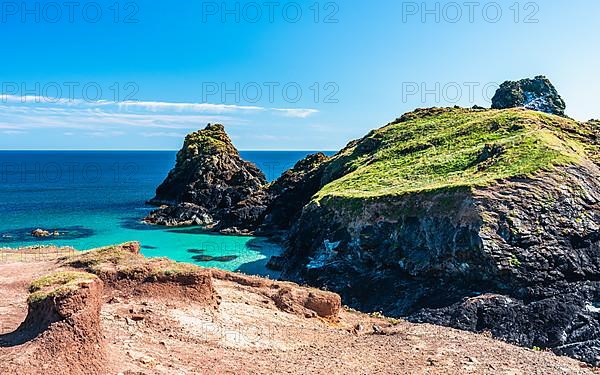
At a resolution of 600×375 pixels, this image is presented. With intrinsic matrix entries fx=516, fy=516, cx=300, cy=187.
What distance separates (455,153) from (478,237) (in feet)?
54.3

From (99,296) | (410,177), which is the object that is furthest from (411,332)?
(410,177)

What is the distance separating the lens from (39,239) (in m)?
55.8

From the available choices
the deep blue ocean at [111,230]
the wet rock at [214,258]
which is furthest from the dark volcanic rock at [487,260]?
the deep blue ocean at [111,230]

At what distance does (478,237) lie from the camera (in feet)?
96.8

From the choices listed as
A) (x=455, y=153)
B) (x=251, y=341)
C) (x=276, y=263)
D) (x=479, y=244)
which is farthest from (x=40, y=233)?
(x=479, y=244)

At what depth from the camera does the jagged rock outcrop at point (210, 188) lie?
6529 centimetres

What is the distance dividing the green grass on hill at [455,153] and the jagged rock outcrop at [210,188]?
1317cm

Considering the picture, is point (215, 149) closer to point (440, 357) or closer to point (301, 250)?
point (301, 250)

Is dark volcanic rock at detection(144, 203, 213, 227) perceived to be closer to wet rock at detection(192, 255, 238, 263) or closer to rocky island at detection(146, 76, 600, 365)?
wet rock at detection(192, 255, 238, 263)

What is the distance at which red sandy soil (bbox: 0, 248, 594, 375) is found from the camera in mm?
15380

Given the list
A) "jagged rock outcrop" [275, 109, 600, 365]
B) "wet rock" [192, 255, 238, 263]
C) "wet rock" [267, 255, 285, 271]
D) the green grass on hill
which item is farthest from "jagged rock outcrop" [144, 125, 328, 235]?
"jagged rock outcrop" [275, 109, 600, 365]

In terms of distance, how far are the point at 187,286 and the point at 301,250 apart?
17765mm

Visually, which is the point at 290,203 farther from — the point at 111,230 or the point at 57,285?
the point at 57,285

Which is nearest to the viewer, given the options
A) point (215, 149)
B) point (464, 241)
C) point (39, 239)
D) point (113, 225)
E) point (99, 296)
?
point (99, 296)
